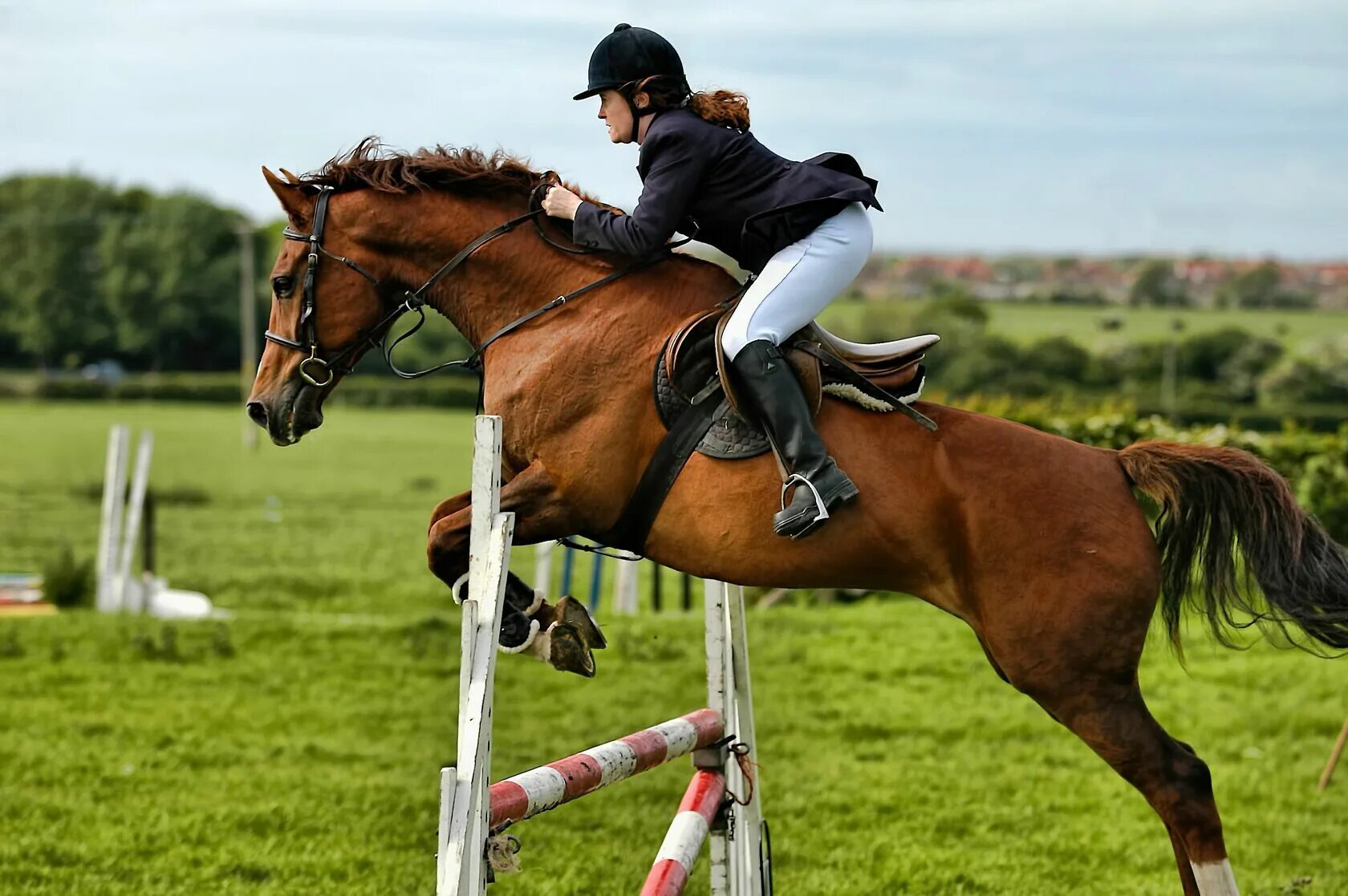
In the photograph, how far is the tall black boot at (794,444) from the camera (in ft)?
11.7

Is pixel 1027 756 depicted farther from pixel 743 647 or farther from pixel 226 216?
pixel 226 216

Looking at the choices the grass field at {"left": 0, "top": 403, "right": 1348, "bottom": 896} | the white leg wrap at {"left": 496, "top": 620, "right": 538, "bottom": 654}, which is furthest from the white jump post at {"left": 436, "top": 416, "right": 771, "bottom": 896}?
the grass field at {"left": 0, "top": 403, "right": 1348, "bottom": 896}

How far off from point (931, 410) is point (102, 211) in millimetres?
35725

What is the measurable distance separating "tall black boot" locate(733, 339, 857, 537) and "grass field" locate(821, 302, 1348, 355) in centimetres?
1636

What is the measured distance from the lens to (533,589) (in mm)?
3674

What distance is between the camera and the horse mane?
13.5 feet

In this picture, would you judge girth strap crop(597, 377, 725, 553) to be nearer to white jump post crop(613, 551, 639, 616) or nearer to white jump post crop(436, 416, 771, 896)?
white jump post crop(436, 416, 771, 896)

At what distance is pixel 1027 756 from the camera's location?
305 inches

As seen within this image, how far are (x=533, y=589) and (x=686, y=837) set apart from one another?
3.36 ft

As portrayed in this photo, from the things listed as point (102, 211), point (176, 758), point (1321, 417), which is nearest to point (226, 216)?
point (102, 211)

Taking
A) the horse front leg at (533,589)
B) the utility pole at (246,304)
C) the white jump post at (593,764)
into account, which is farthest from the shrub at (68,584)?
the utility pole at (246,304)

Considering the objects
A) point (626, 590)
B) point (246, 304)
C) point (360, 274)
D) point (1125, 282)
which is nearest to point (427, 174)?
point (360, 274)

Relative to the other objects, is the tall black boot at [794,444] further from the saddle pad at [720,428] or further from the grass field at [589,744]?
the grass field at [589,744]

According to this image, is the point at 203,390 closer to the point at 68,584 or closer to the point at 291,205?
the point at 68,584
